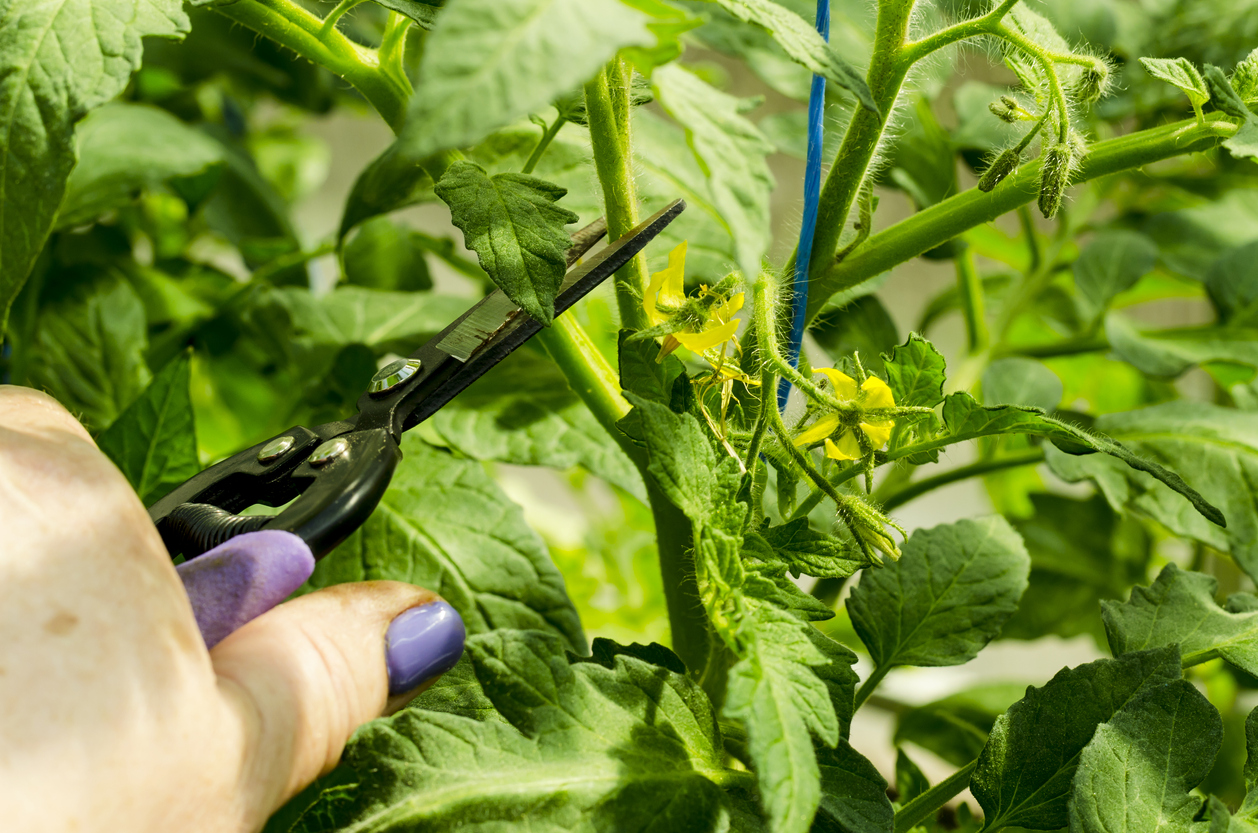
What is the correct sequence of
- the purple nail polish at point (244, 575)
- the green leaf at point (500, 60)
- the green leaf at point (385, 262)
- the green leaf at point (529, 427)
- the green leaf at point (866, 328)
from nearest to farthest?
the green leaf at point (500, 60), the purple nail polish at point (244, 575), the green leaf at point (529, 427), the green leaf at point (866, 328), the green leaf at point (385, 262)

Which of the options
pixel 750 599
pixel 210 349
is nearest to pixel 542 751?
pixel 750 599

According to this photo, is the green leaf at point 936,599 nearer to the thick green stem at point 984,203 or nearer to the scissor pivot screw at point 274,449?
the thick green stem at point 984,203

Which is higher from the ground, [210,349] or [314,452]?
[314,452]

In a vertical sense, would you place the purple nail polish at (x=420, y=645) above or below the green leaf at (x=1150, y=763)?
above

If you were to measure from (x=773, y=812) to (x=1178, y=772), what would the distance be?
197 mm

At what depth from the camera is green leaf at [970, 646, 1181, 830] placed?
1.16 feet

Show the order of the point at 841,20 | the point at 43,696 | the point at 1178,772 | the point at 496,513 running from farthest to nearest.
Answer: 1. the point at 841,20
2. the point at 496,513
3. the point at 1178,772
4. the point at 43,696

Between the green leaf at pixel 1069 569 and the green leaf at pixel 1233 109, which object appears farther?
the green leaf at pixel 1069 569

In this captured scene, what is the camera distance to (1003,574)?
1.40 feet

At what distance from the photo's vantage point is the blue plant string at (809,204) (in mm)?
374

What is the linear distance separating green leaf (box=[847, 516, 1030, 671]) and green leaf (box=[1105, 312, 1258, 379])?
0.74 ft

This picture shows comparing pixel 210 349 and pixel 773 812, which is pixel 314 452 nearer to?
pixel 773 812

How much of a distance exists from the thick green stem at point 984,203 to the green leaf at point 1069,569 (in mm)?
381

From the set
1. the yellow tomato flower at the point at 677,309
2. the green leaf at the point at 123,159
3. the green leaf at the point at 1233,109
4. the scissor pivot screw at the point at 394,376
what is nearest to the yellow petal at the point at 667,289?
the yellow tomato flower at the point at 677,309
